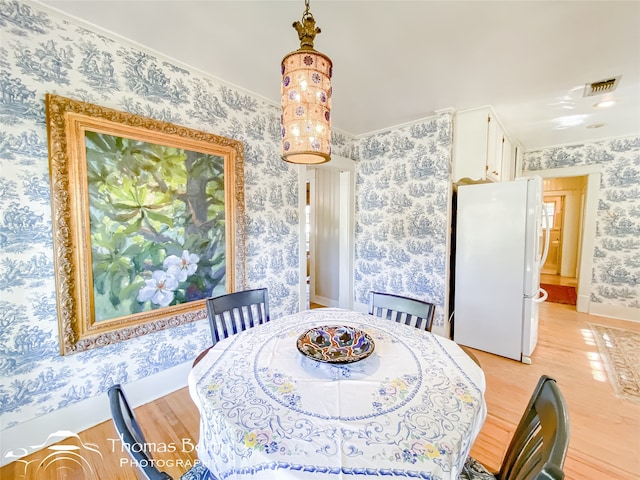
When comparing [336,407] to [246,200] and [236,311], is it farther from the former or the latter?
[246,200]

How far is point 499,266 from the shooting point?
254cm

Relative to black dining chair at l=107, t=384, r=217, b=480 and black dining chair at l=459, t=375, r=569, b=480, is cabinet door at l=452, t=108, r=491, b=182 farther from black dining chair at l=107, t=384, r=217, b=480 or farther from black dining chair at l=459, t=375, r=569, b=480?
black dining chair at l=107, t=384, r=217, b=480

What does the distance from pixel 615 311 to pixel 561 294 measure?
1.24m

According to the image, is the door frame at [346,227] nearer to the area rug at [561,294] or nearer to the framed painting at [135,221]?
the framed painting at [135,221]

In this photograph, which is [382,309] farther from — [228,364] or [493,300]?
[493,300]

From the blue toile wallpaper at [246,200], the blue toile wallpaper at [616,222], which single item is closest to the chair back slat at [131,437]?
the blue toile wallpaper at [246,200]

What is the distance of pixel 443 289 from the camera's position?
285cm

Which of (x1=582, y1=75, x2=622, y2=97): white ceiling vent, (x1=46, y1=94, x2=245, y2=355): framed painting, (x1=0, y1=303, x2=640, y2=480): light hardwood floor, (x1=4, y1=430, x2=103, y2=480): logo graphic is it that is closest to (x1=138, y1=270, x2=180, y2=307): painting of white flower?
(x1=46, y1=94, x2=245, y2=355): framed painting

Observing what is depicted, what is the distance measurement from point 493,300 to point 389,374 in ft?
7.10

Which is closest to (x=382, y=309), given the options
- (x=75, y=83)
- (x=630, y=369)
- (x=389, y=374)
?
(x=389, y=374)

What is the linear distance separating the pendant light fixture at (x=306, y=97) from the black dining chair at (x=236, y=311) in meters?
0.98

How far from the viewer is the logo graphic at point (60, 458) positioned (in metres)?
1.36

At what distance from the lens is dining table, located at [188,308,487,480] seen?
2.14 ft

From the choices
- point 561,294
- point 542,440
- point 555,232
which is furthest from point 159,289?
point 555,232
